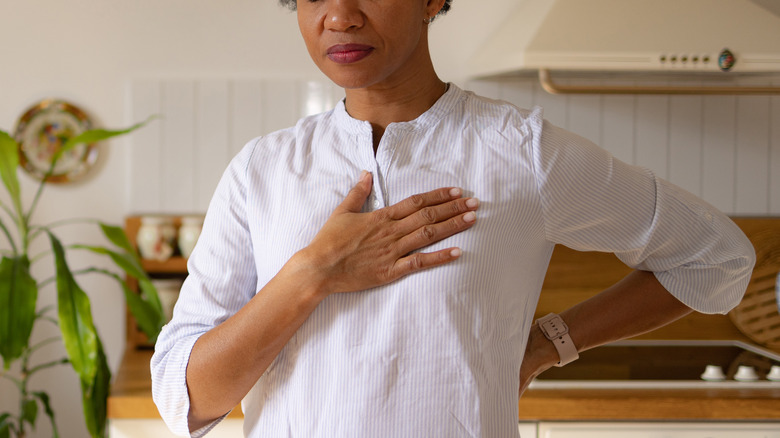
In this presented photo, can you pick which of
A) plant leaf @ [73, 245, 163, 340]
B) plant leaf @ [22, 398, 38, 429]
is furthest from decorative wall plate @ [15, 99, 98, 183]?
plant leaf @ [22, 398, 38, 429]

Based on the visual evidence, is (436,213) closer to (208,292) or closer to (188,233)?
A: (208,292)

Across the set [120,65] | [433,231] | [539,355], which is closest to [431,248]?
[433,231]

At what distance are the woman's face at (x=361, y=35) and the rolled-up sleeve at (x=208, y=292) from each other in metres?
0.16

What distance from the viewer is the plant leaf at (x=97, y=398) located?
5.63ft

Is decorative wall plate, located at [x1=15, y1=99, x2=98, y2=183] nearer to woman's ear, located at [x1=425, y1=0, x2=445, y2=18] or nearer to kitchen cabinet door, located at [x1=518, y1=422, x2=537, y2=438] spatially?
kitchen cabinet door, located at [x1=518, y1=422, x2=537, y2=438]

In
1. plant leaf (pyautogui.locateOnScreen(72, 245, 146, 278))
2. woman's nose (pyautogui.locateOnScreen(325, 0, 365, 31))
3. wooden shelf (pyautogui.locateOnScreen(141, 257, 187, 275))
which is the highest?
woman's nose (pyautogui.locateOnScreen(325, 0, 365, 31))

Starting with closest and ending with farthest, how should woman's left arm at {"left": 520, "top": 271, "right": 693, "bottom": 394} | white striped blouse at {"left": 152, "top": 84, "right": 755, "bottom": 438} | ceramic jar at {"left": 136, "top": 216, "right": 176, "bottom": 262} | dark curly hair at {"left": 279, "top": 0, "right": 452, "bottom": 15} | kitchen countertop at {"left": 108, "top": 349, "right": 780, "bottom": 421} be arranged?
white striped blouse at {"left": 152, "top": 84, "right": 755, "bottom": 438} → dark curly hair at {"left": 279, "top": 0, "right": 452, "bottom": 15} → woman's left arm at {"left": 520, "top": 271, "right": 693, "bottom": 394} → kitchen countertop at {"left": 108, "top": 349, "right": 780, "bottom": 421} → ceramic jar at {"left": 136, "top": 216, "right": 176, "bottom": 262}

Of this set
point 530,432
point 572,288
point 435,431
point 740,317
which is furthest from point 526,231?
point 740,317

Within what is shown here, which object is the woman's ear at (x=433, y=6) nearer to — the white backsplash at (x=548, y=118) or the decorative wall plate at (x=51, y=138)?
the white backsplash at (x=548, y=118)

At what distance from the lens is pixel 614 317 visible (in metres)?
1.01

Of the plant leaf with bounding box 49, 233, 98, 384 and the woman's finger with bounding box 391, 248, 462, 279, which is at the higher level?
the woman's finger with bounding box 391, 248, 462, 279

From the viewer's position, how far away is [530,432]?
1.68m

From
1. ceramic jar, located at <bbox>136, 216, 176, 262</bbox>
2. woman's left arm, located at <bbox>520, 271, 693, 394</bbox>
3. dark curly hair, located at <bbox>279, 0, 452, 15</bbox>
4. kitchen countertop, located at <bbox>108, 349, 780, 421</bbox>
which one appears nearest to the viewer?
dark curly hair, located at <bbox>279, 0, 452, 15</bbox>

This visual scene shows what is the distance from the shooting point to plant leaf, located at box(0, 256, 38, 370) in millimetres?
1712
